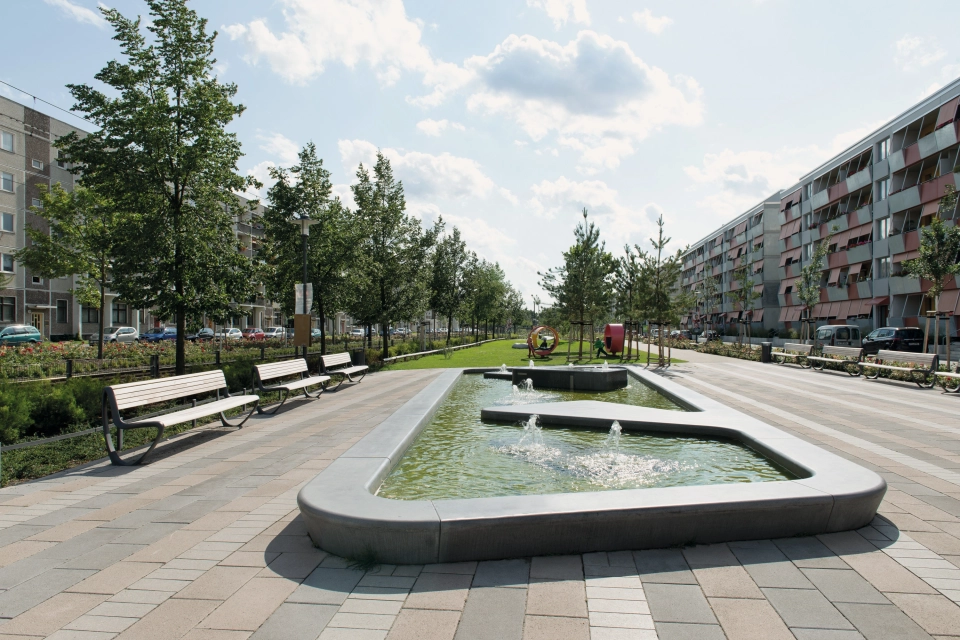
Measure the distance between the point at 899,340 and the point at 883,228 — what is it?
14.5 m

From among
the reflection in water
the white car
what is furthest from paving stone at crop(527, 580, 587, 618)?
the white car

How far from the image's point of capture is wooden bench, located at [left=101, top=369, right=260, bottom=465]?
692 centimetres

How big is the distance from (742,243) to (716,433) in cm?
7614

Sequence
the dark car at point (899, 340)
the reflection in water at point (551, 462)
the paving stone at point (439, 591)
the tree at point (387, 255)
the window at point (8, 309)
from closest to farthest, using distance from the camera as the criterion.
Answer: the paving stone at point (439, 591) < the reflection in water at point (551, 462) < the tree at point (387, 255) < the dark car at point (899, 340) < the window at point (8, 309)

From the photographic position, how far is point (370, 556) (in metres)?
3.98

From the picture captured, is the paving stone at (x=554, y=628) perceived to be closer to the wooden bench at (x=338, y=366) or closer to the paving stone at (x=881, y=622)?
the paving stone at (x=881, y=622)

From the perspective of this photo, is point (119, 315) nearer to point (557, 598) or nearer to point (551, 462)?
point (551, 462)

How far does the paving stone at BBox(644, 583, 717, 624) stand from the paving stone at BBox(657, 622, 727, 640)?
0.16 ft

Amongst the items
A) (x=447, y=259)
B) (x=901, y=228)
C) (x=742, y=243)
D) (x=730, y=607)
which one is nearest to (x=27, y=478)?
(x=730, y=607)

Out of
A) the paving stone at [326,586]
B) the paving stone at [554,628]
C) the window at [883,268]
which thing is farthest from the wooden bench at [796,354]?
the paving stone at [326,586]

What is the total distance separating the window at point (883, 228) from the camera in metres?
A: 40.3

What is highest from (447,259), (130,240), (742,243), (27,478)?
(742,243)

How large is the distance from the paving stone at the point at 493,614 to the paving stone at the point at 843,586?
1.88m

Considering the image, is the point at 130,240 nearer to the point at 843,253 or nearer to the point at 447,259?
the point at 447,259
